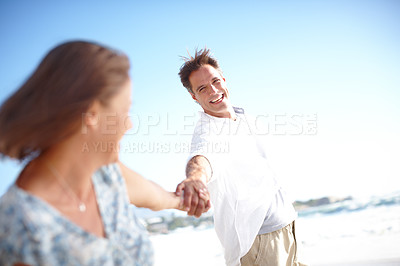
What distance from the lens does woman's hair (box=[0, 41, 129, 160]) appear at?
874mm

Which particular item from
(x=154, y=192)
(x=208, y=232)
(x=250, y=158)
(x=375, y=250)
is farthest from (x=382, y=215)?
(x=154, y=192)

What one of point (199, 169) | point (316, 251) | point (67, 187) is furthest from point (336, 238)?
point (67, 187)

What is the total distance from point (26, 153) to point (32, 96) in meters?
0.16

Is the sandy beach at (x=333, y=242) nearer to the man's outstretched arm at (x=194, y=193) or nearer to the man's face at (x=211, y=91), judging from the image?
the man's face at (x=211, y=91)

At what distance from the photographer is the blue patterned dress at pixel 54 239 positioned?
2.51ft

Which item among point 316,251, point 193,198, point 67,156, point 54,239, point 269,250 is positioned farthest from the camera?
point 316,251

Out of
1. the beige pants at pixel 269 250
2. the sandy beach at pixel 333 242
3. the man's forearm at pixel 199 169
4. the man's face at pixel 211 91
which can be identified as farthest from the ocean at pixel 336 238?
the man's face at pixel 211 91

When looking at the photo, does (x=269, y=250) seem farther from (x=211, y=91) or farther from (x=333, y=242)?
(x=333, y=242)

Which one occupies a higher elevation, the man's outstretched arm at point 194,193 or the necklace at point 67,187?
the necklace at point 67,187

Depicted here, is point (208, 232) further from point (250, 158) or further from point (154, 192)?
point (154, 192)

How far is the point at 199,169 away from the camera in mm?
1732

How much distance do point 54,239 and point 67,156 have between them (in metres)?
0.23

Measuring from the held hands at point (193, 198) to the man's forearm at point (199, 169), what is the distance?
98 millimetres

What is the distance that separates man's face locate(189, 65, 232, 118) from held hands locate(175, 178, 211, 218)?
3.28 ft
